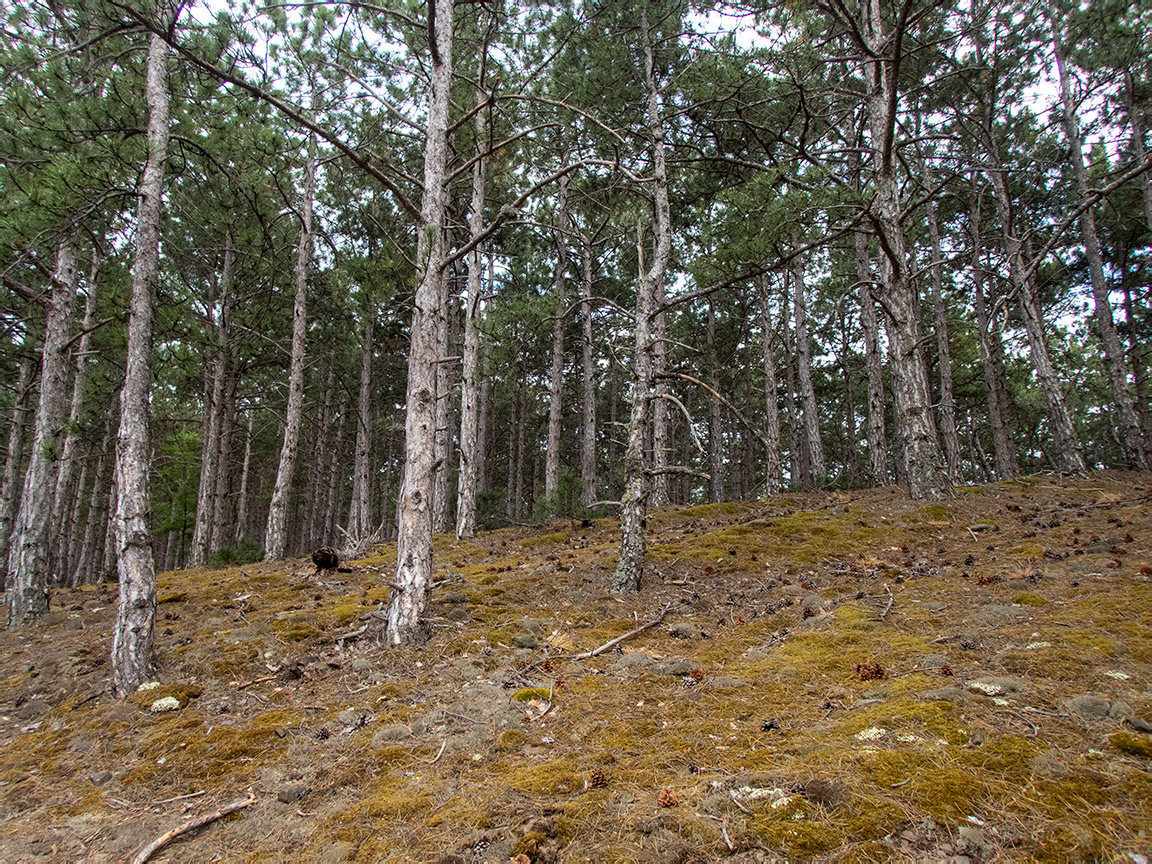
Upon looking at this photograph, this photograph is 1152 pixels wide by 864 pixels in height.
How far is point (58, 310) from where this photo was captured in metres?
7.46

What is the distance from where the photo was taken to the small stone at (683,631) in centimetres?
492

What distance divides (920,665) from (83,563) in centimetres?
2265

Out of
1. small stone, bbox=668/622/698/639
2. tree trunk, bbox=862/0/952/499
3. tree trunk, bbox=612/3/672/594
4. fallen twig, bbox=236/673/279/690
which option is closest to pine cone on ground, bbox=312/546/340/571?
fallen twig, bbox=236/673/279/690

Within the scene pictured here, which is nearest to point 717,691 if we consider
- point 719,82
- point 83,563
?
point 719,82

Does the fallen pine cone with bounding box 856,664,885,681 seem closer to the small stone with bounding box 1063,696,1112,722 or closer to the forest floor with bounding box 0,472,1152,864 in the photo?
the forest floor with bounding box 0,472,1152,864

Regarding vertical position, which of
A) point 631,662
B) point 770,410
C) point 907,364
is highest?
point 770,410

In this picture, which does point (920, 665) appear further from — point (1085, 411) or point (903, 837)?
point (1085, 411)

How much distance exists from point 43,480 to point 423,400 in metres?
5.96

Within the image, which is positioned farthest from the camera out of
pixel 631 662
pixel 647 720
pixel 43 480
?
pixel 43 480

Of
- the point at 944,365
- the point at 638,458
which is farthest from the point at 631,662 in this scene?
the point at 944,365

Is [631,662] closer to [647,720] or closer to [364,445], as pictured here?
[647,720]

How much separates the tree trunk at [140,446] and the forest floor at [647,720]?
0.41 metres

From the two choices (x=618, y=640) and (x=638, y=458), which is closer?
(x=618, y=640)

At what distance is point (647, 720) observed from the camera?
341cm
